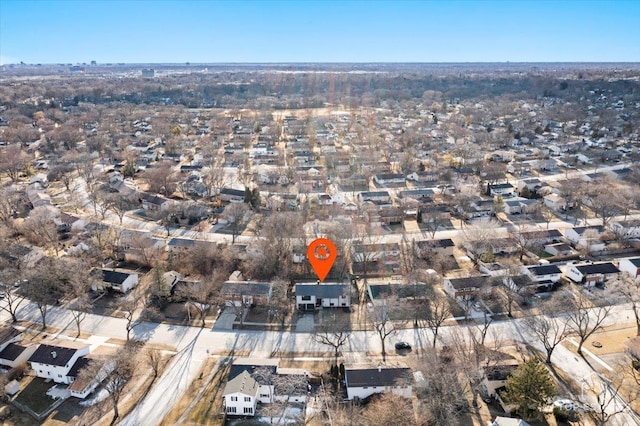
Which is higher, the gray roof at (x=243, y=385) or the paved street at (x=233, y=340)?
the gray roof at (x=243, y=385)

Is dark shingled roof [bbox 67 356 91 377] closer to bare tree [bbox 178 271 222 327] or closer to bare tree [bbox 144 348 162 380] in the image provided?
bare tree [bbox 144 348 162 380]

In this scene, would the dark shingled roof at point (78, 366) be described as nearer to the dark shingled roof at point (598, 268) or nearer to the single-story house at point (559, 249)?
the dark shingled roof at point (598, 268)

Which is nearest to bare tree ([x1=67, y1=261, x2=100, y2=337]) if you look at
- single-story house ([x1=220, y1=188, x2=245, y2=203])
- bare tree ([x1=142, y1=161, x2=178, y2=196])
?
single-story house ([x1=220, y1=188, x2=245, y2=203])

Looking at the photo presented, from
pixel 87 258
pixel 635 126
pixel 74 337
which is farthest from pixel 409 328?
pixel 635 126

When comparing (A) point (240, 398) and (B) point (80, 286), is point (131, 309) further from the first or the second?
(A) point (240, 398)

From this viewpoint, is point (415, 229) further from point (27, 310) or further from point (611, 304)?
point (27, 310)

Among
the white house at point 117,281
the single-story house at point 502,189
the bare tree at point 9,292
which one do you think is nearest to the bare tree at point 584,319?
the single-story house at point 502,189

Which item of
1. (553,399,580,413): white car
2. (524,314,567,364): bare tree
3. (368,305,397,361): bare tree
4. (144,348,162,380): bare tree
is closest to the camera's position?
(553,399,580,413): white car
